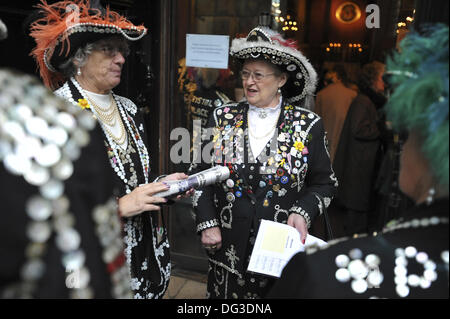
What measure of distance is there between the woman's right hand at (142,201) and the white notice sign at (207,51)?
192 centimetres

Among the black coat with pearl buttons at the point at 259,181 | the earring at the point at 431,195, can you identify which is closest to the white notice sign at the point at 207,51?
the black coat with pearl buttons at the point at 259,181

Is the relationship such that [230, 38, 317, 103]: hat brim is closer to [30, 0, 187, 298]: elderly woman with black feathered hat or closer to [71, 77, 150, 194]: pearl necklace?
[30, 0, 187, 298]: elderly woman with black feathered hat

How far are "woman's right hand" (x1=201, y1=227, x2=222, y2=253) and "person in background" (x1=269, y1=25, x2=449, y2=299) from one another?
1211 mm

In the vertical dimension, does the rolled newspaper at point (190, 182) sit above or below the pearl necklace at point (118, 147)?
below

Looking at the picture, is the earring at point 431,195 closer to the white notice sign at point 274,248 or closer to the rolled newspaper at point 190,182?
the white notice sign at point 274,248

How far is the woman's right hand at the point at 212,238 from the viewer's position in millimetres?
2320

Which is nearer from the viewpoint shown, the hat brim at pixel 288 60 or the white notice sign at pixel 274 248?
the white notice sign at pixel 274 248

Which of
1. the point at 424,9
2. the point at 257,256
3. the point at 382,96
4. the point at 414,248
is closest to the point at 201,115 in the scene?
the point at 382,96

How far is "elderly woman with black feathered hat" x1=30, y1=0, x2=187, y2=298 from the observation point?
A: 2066 mm

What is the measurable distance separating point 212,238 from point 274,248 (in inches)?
17.7

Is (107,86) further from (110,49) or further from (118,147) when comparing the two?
(118,147)

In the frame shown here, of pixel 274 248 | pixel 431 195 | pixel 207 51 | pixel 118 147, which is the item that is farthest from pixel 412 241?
pixel 207 51
